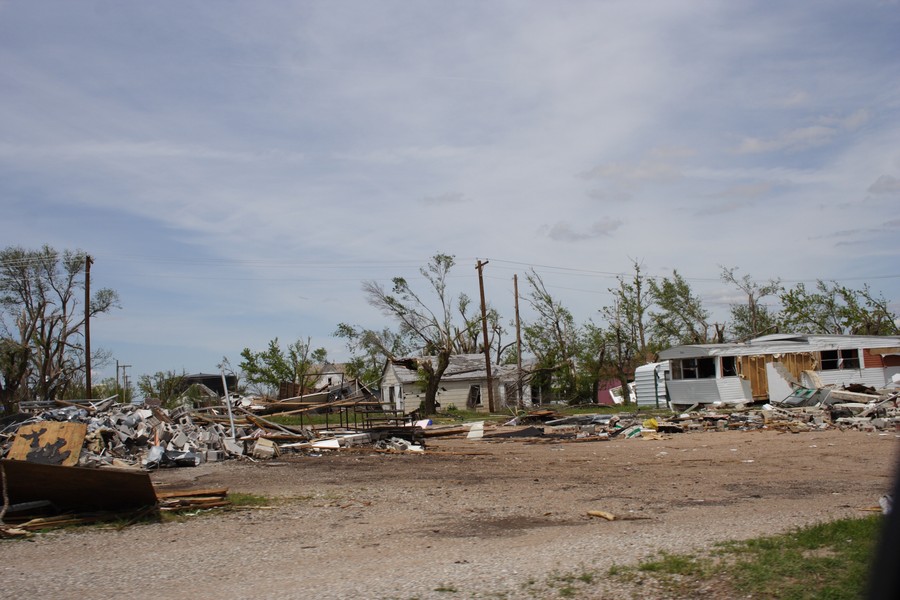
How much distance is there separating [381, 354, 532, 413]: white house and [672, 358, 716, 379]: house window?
16.6 m

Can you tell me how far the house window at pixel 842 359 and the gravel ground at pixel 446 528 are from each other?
60.0 ft

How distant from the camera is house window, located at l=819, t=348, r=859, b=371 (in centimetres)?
3394

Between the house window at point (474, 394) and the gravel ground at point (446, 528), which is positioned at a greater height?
the house window at point (474, 394)

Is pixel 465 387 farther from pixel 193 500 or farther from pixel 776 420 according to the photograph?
pixel 193 500

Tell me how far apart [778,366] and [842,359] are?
9.53 ft

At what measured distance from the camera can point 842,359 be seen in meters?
34.0

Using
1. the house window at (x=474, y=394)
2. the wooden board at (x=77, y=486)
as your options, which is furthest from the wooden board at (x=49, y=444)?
the house window at (x=474, y=394)

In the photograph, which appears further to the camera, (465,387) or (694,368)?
(465,387)

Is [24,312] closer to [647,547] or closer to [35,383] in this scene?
[35,383]

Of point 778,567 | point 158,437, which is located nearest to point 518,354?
point 158,437

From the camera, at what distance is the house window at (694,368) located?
119 feet

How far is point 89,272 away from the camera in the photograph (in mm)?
39469

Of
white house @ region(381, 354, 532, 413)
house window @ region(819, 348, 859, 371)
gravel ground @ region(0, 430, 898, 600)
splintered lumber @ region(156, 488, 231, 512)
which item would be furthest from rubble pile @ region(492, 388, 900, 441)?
white house @ region(381, 354, 532, 413)

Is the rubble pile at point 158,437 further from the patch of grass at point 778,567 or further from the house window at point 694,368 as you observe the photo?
the house window at point 694,368
